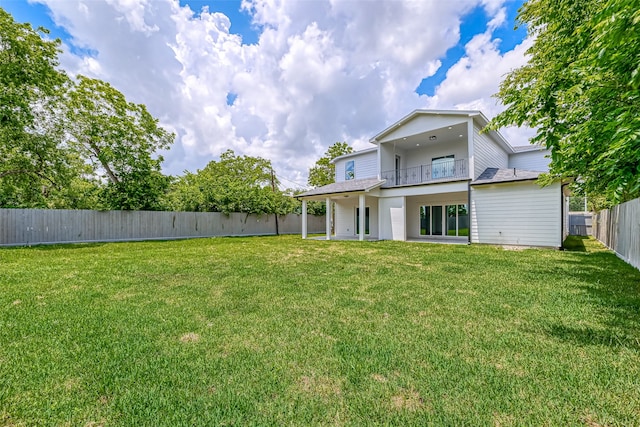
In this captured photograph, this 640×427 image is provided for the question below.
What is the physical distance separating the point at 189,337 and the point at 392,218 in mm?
13001

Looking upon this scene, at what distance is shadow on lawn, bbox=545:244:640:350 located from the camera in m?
3.00

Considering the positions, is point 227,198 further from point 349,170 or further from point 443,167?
point 443,167

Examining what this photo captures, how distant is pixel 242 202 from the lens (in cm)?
2036

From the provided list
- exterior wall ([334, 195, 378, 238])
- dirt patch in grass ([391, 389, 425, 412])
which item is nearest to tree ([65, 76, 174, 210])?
exterior wall ([334, 195, 378, 238])

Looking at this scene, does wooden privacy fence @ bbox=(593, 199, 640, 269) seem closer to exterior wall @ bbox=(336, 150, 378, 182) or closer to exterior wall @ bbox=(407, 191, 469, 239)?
exterior wall @ bbox=(407, 191, 469, 239)

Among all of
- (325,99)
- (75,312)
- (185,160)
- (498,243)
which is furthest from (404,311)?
(185,160)

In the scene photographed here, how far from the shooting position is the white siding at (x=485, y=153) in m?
12.7

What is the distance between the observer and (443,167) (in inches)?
581

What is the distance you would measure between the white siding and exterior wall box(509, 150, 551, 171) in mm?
1501

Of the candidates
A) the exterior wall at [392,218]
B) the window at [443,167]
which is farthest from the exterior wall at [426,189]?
the window at [443,167]

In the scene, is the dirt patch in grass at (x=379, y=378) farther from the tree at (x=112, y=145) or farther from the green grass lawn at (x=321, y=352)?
the tree at (x=112, y=145)

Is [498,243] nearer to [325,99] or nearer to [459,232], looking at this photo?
[459,232]

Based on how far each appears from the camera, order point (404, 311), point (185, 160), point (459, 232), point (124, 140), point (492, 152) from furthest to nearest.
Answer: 1. point (185, 160)
2. point (124, 140)
3. point (459, 232)
4. point (492, 152)
5. point (404, 311)

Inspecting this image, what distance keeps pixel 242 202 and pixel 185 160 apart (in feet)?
50.8
